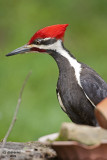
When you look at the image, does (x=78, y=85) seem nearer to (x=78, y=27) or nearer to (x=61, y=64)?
(x=61, y=64)

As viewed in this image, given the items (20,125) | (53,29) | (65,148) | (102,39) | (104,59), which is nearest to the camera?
(65,148)

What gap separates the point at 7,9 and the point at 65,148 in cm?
910

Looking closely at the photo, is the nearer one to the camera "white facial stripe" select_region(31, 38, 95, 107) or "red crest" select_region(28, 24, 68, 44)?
"red crest" select_region(28, 24, 68, 44)

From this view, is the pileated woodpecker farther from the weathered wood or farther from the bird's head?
the weathered wood

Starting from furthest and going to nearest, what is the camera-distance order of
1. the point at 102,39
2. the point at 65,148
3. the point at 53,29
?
the point at 102,39 → the point at 53,29 → the point at 65,148

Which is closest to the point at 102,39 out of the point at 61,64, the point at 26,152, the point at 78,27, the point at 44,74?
the point at 78,27

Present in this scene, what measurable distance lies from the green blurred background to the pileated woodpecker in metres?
2.61

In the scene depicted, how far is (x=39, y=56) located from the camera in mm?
9828

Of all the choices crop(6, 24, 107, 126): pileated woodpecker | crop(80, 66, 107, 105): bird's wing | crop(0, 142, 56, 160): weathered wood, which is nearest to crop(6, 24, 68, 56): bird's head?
crop(6, 24, 107, 126): pileated woodpecker

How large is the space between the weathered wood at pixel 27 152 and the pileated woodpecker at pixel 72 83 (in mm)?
701

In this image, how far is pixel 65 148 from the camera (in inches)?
122

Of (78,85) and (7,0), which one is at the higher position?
(7,0)

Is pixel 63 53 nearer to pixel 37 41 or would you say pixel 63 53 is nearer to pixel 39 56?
pixel 37 41

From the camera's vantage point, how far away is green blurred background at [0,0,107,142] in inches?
309
